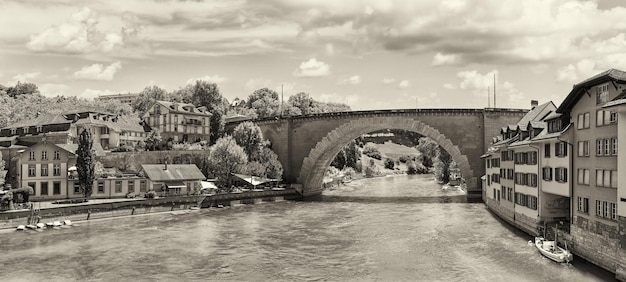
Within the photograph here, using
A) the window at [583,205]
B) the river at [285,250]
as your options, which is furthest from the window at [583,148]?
the river at [285,250]

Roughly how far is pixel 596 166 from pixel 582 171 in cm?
211

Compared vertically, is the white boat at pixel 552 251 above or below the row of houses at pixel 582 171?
below

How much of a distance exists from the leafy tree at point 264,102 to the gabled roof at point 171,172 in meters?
74.6

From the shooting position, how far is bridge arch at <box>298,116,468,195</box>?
81688mm

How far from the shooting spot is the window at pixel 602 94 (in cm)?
3269

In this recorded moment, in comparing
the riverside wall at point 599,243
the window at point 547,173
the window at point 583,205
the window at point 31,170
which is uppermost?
the window at point 547,173

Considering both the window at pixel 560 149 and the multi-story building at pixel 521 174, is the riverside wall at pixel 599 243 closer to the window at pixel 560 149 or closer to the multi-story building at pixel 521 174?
the window at pixel 560 149

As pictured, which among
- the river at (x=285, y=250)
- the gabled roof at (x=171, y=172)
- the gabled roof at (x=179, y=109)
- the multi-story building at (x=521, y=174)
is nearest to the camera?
the river at (x=285, y=250)

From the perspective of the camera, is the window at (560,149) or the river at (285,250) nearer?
the river at (285,250)

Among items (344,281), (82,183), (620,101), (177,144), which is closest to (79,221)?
(82,183)

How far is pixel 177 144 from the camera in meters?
96.9

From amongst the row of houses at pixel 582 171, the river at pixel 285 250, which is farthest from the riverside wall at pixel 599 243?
the river at pixel 285 250

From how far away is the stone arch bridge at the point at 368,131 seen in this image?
80.8 meters

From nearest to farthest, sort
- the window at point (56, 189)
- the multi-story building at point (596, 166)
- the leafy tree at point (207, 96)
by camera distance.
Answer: the multi-story building at point (596, 166), the window at point (56, 189), the leafy tree at point (207, 96)
